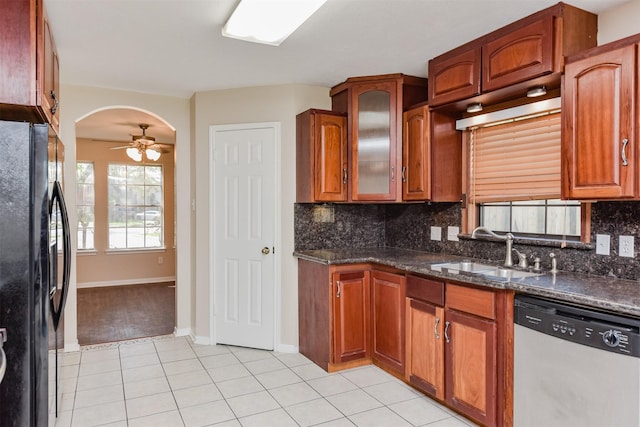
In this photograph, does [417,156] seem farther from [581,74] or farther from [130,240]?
[130,240]

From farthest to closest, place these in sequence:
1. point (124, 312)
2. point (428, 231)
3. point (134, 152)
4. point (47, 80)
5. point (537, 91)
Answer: point (134, 152), point (124, 312), point (428, 231), point (537, 91), point (47, 80)

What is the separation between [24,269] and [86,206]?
5230mm

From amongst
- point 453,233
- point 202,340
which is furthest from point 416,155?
point 202,340

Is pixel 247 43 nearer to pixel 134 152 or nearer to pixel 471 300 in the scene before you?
pixel 471 300

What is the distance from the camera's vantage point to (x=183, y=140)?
4.18 meters

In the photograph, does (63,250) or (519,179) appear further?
(519,179)

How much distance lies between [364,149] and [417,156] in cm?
47

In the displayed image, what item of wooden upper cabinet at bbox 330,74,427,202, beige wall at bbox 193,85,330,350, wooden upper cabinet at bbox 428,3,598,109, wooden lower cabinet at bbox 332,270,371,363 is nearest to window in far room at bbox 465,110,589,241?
wooden upper cabinet at bbox 428,3,598,109

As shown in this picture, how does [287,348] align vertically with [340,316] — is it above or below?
below

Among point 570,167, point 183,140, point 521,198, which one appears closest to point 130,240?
point 183,140

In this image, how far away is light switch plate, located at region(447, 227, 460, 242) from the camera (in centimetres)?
329

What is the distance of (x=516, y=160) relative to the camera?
2.88 m

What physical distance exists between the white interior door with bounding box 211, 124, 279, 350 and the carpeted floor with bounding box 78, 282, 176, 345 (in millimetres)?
922

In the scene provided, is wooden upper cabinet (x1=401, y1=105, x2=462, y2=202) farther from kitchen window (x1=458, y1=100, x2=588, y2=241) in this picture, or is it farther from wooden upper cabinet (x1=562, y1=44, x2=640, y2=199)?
wooden upper cabinet (x1=562, y1=44, x2=640, y2=199)
